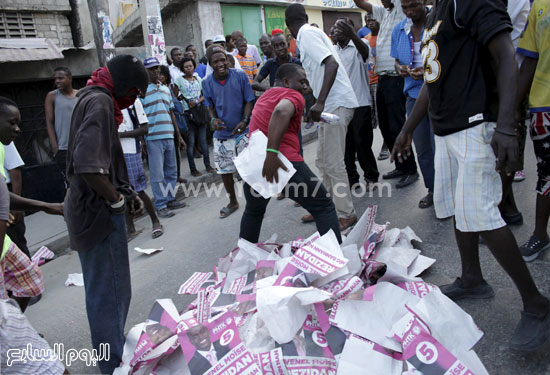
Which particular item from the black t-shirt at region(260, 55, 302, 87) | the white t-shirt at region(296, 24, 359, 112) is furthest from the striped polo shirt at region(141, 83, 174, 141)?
the white t-shirt at region(296, 24, 359, 112)

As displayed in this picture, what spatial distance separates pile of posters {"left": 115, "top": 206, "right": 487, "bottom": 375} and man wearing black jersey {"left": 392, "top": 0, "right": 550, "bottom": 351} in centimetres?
35

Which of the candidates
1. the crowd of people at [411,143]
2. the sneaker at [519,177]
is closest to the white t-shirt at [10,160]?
the crowd of people at [411,143]

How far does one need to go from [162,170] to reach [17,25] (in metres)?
4.28

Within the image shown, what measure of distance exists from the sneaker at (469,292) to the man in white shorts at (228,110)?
111 inches

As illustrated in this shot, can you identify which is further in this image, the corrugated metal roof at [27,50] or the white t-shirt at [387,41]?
the corrugated metal roof at [27,50]

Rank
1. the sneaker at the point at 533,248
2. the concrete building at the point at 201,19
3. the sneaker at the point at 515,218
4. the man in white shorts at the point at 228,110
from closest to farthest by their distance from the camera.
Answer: the sneaker at the point at 533,248 < the sneaker at the point at 515,218 < the man in white shorts at the point at 228,110 < the concrete building at the point at 201,19

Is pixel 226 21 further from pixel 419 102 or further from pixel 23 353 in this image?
pixel 23 353

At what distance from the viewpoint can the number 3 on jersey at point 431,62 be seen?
215 cm

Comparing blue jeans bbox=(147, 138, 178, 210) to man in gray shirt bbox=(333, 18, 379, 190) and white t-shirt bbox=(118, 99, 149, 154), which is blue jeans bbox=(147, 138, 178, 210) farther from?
man in gray shirt bbox=(333, 18, 379, 190)

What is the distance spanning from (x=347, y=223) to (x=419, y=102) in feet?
5.28

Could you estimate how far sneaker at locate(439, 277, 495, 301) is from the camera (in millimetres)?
2479

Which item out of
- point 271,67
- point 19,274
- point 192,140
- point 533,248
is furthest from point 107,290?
point 192,140

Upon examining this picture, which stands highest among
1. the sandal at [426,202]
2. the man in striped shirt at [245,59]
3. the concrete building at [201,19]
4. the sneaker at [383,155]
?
the concrete building at [201,19]

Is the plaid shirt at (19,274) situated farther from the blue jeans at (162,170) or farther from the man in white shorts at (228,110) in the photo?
the blue jeans at (162,170)
